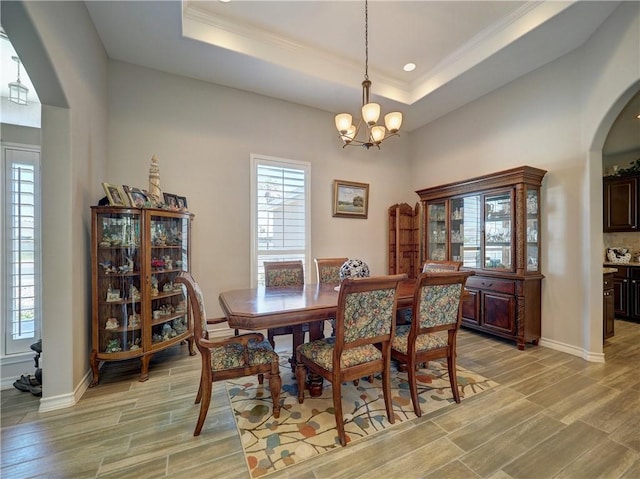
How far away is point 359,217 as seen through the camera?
470cm

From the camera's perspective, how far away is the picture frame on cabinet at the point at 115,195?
248 cm

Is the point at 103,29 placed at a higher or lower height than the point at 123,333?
higher

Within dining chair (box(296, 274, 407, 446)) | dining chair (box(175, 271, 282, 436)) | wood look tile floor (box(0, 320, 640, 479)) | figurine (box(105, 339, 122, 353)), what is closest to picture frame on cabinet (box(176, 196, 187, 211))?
figurine (box(105, 339, 122, 353))

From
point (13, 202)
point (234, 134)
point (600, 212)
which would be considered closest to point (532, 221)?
point (600, 212)

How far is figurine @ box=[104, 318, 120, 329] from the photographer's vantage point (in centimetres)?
251

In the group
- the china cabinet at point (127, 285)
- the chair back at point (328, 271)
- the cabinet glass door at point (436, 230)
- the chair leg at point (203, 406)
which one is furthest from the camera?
the cabinet glass door at point (436, 230)

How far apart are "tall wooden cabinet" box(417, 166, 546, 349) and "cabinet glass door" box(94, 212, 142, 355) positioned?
3820mm

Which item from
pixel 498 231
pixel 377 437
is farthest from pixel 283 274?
pixel 498 231

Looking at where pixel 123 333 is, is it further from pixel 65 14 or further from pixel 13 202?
pixel 65 14

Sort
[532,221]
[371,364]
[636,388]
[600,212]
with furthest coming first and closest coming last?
[532,221] < [600,212] < [636,388] < [371,364]

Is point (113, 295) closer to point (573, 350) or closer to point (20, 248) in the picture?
point (20, 248)

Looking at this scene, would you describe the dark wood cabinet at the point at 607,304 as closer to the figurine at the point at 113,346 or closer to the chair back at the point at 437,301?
the chair back at the point at 437,301

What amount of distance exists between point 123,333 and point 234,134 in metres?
2.65

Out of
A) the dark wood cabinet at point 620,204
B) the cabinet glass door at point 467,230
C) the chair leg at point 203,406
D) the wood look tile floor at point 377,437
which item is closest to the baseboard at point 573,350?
the wood look tile floor at point 377,437
